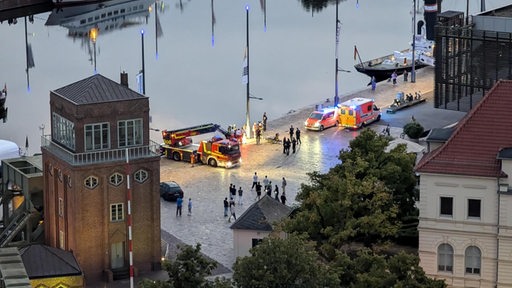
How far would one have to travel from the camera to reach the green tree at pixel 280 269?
5669 centimetres

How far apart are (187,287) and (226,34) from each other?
100937mm

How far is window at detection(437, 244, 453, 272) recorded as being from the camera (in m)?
65.2

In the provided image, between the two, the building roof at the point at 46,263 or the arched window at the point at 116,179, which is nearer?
the building roof at the point at 46,263

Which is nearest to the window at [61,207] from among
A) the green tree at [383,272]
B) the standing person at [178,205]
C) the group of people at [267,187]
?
the standing person at [178,205]

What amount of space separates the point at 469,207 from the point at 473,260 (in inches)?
89.4

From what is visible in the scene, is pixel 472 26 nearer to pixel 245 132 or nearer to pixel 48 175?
pixel 245 132

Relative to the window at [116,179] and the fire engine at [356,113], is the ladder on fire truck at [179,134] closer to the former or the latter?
the fire engine at [356,113]

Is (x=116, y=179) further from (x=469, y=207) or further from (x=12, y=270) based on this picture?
(x=469, y=207)

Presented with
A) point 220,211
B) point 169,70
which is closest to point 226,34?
point 169,70

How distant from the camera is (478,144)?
6531cm

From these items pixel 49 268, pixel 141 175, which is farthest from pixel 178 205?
pixel 49 268

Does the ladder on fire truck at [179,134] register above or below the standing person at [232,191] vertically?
above

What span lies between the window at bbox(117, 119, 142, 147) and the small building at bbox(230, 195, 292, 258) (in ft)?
21.1

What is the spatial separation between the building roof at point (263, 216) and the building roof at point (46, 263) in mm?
8791
